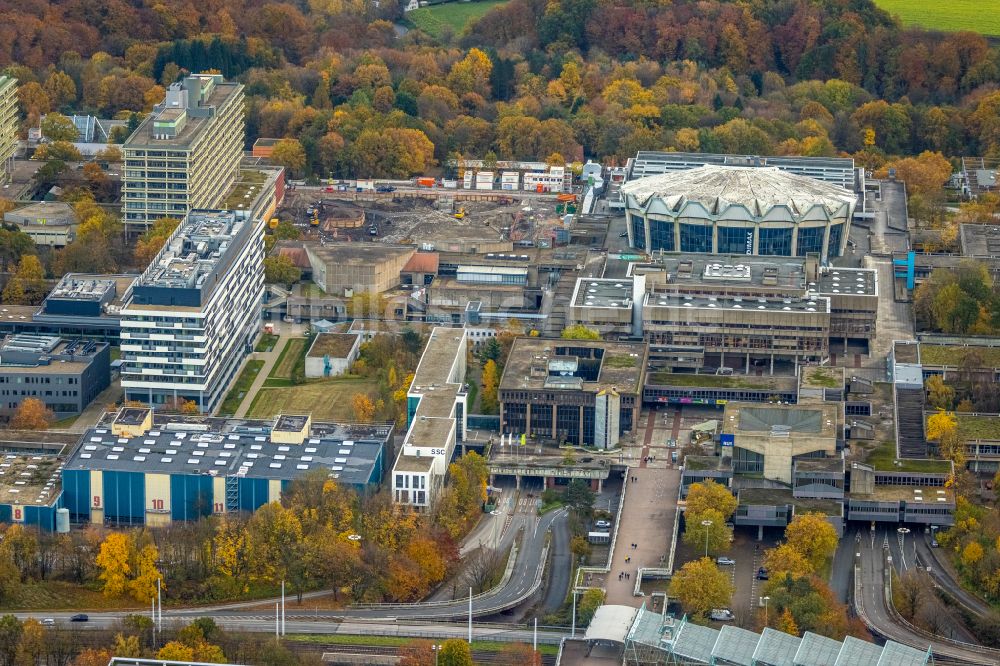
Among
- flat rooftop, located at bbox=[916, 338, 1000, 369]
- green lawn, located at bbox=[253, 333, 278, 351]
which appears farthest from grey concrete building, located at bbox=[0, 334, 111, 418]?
flat rooftop, located at bbox=[916, 338, 1000, 369]

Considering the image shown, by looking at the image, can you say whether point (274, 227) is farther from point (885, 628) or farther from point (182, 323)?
point (885, 628)

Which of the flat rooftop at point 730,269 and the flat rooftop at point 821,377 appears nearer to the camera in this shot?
the flat rooftop at point 821,377

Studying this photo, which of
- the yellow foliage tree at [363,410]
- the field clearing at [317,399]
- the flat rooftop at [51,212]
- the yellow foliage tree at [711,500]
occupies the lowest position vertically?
the flat rooftop at [51,212]

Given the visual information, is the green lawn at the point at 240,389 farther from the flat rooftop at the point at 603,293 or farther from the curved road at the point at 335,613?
the curved road at the point at 335,613

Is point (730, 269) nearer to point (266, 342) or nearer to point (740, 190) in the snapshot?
point (740, 190)

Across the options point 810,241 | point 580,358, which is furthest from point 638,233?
point 580,358

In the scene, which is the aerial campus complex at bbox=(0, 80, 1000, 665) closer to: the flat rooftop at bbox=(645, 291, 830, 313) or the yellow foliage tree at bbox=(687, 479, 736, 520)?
the flat rooftop at bbox=(645, 291, 830, 313)

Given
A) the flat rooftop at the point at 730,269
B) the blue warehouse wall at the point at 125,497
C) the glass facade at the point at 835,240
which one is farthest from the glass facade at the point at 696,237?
the blue warehouse wall at the point at 125,497
